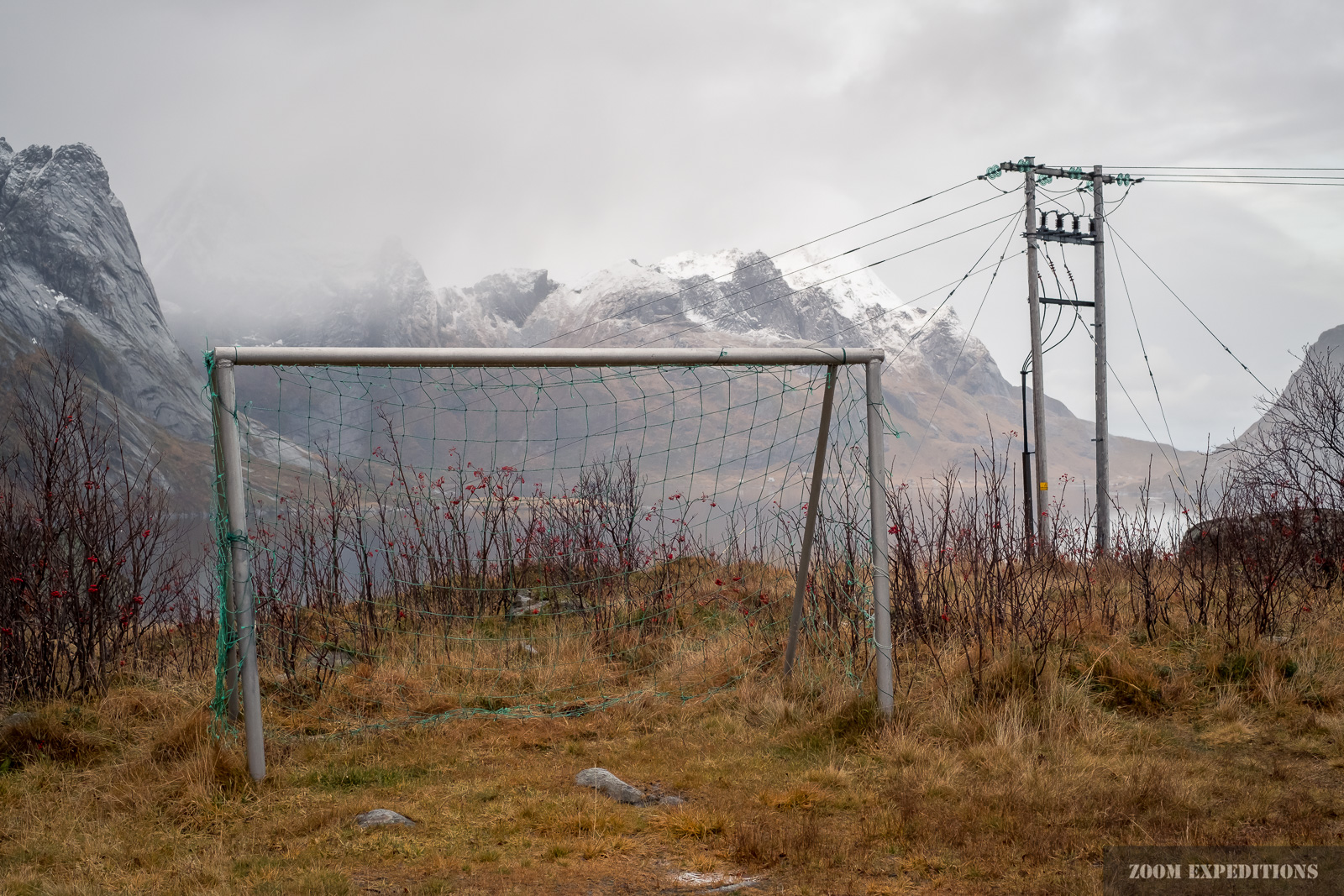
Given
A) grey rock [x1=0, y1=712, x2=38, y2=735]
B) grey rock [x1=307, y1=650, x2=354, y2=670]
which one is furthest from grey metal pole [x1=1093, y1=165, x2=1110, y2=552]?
grey rock [x1=0, y1=712, x2=38, y2=735]

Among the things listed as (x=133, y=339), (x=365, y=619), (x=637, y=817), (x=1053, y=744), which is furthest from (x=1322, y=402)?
(x=133, y=339)

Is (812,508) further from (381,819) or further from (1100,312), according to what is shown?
(1100,312)

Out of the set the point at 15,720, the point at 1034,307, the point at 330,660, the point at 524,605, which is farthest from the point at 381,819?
the point at 1034,307

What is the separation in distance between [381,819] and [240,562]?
143 cm

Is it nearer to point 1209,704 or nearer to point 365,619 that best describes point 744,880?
point 1209,704

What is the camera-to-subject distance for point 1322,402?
808 cm

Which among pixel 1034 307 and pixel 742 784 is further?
pixel 1034 307

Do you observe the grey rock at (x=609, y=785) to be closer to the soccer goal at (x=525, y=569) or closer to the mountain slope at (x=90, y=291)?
the soccer goal at (x=525, y=569)

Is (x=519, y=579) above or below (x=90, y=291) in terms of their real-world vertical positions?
below

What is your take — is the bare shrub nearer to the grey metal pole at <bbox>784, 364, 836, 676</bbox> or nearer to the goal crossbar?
the goal crossbar

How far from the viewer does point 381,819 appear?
12.7ft

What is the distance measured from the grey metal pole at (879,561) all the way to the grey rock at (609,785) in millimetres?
1532

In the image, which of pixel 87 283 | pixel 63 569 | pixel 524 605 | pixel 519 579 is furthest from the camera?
pixel 87 283

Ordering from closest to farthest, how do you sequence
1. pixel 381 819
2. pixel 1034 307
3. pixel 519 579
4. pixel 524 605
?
pixel 381 819
pixel 524 605
pixel 519 579
pixel 1034 307
